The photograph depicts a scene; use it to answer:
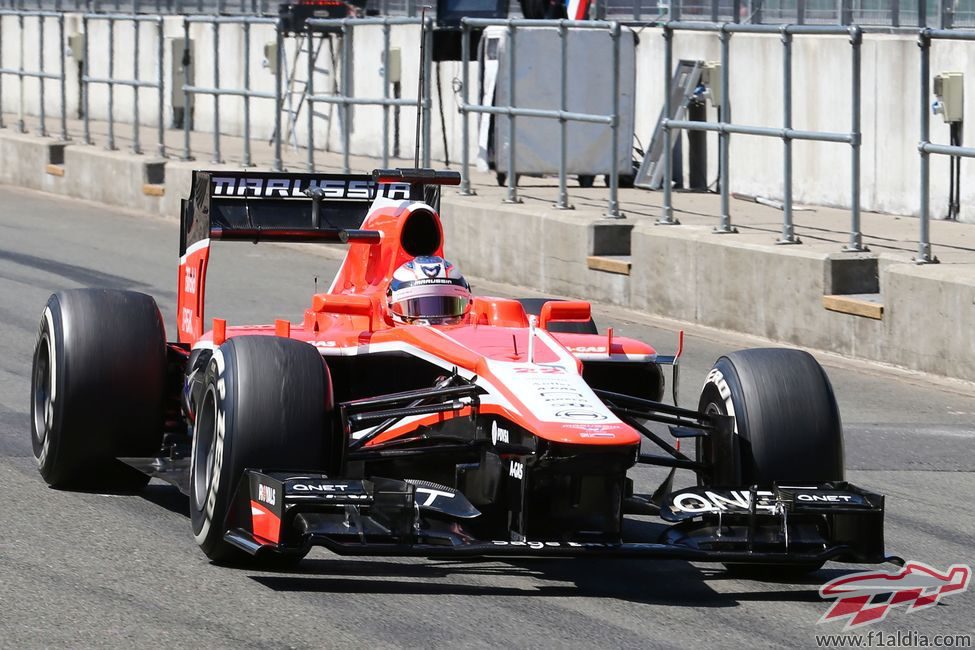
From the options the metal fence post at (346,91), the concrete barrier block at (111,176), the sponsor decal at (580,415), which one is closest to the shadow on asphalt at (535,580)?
the sponsor decal at (580,415)

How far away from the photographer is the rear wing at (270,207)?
348 inches

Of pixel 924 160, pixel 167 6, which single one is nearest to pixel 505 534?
pixel 924 160

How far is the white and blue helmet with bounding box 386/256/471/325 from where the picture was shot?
7781 mm

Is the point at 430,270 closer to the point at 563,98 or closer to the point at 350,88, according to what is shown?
the point at 563,98

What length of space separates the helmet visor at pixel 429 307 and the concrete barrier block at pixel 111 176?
1399cm

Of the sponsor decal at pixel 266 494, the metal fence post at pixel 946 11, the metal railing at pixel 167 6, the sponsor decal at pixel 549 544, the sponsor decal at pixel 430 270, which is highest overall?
the metal railing at pixel 167 6

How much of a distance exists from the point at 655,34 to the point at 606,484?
15.1m

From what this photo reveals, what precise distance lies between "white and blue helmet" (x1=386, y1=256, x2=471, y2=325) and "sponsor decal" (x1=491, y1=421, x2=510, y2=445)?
1.18 meters

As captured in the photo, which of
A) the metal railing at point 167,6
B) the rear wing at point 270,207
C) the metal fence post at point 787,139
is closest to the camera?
the rear wing at point 270,207

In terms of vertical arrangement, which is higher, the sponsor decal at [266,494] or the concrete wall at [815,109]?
the concrete wall at [815,109]

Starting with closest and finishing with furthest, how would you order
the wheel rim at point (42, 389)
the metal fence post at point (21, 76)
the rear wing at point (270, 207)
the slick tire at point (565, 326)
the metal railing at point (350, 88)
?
the wheel rim at point (42, 389), the slick tire at point (565, 326), the rear wing at point (270, 207), the metal railing at point (350, 88), the metal fence post at point (21, 76)

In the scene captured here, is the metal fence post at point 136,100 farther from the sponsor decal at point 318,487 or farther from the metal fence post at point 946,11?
the sponsor decal at point 318,487

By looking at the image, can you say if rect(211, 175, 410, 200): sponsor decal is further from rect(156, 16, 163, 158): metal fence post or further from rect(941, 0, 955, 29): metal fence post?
rect(156, 16, 163, 158): metal fence post

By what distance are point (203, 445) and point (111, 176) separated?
15.9m
